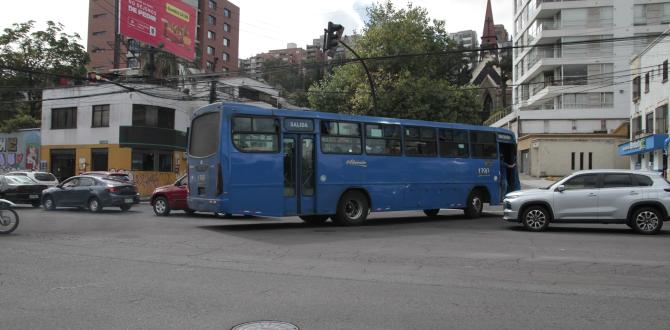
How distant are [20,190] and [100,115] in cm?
1384

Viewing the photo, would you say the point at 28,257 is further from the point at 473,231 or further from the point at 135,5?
the point at 135,5

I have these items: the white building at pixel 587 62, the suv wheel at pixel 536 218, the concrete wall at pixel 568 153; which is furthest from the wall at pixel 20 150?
the white building at pixel 587 62

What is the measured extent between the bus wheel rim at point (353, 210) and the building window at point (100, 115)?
83.6 ft

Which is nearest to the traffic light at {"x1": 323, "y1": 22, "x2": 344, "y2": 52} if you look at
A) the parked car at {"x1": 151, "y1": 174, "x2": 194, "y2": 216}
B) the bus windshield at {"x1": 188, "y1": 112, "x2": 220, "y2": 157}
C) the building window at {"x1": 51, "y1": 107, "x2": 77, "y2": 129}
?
the parked car at {"x1": 151, "y1": 174, "x2": 194, "y2": 216}

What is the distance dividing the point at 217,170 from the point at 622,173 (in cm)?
1028

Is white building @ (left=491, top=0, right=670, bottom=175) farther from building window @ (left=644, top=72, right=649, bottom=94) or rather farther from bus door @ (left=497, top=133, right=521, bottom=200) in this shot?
bus door @ (left=497, top=133, right=521, bottom=200)

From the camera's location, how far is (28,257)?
948 centimetres

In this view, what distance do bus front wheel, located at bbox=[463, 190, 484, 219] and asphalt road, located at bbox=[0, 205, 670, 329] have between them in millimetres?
4964

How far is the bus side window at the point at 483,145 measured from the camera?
18516 mm

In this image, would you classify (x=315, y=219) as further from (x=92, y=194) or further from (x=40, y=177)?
(x=40, y=177)

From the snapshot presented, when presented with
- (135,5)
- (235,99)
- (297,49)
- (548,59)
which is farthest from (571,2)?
(297,49)

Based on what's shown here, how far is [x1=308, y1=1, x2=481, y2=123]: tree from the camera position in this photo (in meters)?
36.2

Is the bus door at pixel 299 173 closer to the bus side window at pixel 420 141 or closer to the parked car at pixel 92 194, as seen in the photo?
the bus side window at pixel 420 141

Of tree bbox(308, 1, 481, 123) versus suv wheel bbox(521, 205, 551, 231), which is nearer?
suv wheel bbox(521, 205, 551, 231)
